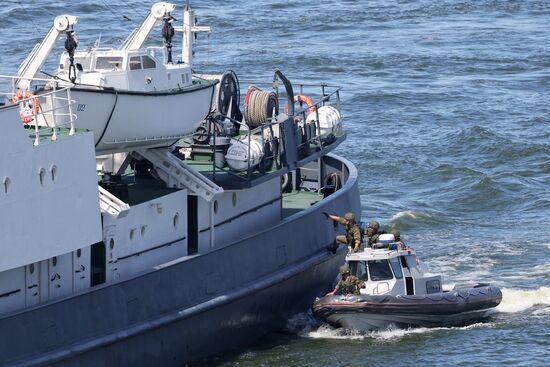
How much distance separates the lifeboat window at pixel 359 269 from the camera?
67.5 feet

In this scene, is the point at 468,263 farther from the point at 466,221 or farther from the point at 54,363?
the point at 54,363

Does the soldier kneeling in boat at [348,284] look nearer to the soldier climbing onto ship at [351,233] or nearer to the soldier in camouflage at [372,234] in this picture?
the soldier climbing onto ship at [351,233]

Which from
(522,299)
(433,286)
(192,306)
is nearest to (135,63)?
(192,306)

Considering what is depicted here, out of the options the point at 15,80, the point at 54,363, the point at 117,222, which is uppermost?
the point at 15,80

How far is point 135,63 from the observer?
1795 cm

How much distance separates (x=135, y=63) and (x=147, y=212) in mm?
1919

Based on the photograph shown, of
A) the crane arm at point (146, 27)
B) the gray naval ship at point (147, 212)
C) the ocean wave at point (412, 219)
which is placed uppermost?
the crane arm at point (146, 27)

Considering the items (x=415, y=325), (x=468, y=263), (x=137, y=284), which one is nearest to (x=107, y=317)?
(x=137, y=284)

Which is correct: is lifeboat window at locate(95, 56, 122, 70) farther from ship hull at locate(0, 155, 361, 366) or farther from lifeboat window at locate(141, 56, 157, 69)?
ship hull at locate(0, 155, 361, 366)

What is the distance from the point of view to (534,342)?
19969 millimetres

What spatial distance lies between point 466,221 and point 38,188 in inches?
539

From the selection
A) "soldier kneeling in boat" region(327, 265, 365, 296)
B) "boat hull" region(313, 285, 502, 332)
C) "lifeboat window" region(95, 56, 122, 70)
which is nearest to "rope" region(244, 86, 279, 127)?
"soldier kneeling in boat" region(327, 265, 365, 296)

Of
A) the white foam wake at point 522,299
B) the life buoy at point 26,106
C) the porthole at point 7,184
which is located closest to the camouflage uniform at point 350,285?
the white foam wake at point 522,299

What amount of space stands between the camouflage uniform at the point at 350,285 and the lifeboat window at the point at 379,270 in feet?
1.09
